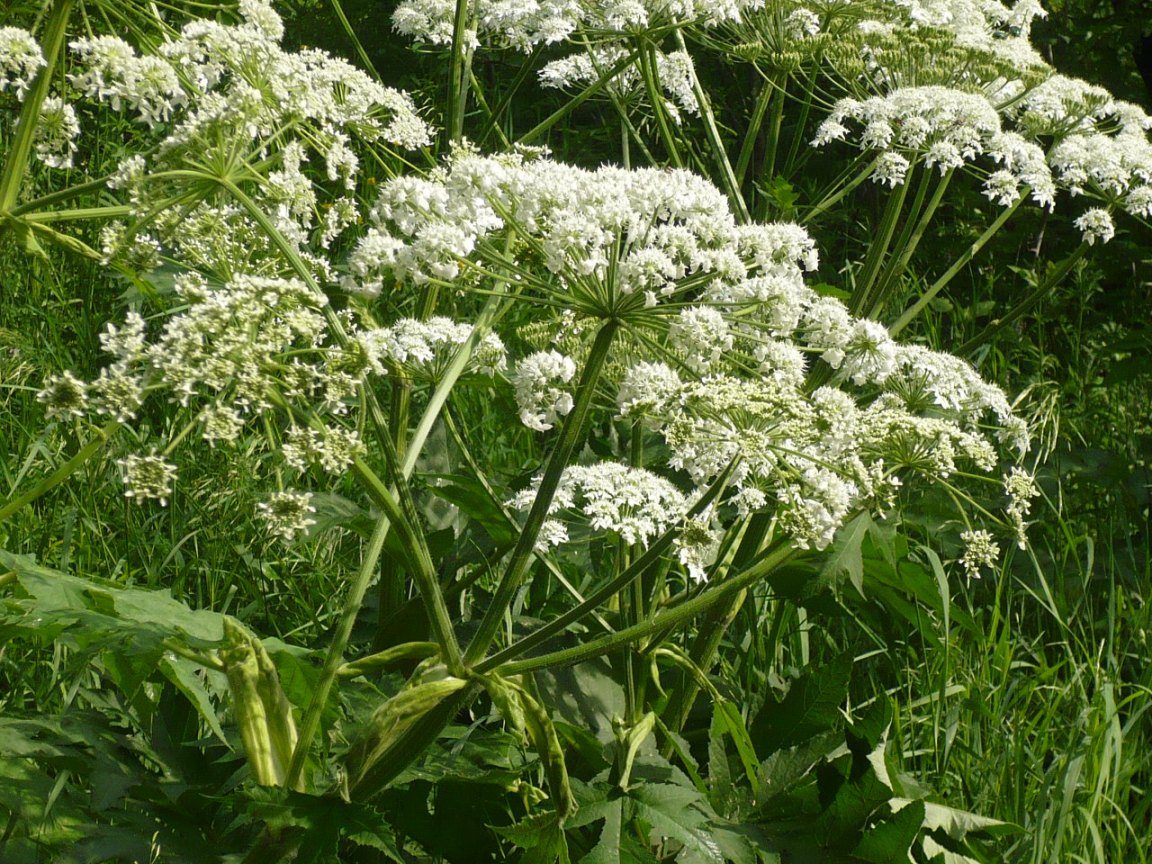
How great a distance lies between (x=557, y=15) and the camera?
3.84 meters

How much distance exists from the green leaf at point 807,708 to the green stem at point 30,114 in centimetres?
211

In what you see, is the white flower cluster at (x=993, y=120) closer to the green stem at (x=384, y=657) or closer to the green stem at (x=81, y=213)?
the green stem at (x=384, y=657)

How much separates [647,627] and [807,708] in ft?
2.72

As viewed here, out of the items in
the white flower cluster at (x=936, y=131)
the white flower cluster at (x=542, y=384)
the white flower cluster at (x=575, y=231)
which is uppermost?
the white flower cluster at (x=936, y=131)

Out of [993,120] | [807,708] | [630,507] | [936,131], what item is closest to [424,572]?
[630,507]

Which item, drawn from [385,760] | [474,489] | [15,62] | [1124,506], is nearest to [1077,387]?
[1124,506]

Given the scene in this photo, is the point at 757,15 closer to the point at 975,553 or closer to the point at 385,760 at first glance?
the point at 975,553

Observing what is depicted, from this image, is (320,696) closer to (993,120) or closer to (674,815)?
(674,815)

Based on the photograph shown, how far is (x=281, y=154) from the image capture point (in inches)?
99.0

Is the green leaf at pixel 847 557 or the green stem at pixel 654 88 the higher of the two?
the green stem at pixel 654 88

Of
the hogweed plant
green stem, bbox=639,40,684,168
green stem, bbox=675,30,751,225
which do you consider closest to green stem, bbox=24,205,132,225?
the hogweed plant

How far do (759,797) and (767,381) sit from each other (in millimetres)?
1057

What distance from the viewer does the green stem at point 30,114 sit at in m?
2.36

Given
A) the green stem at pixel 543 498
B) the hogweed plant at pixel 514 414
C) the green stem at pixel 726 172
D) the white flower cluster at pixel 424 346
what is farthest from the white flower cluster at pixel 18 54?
the green stem at pixel 726 172
